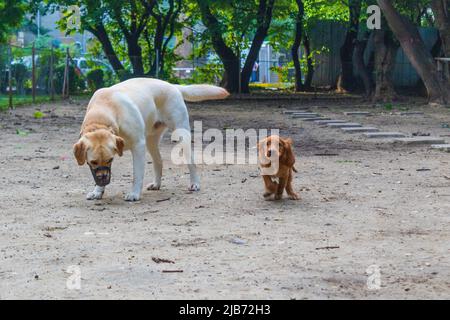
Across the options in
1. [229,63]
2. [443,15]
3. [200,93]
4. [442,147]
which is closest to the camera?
[200,93]

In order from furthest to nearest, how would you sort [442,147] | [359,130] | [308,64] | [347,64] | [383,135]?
[308,64] < [347,64] < [359,130] < [383,135] < [442,147]

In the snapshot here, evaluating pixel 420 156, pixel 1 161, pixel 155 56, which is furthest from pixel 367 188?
pixel 155 56

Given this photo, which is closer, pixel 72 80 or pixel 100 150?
pixel 100 150

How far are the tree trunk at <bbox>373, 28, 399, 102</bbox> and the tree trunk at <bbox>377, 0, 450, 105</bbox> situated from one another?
2.28m

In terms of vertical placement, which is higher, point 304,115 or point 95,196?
point 304,115

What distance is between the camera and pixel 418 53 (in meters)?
23.9

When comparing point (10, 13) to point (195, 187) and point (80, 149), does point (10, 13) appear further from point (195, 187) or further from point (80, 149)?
point (80, 149)

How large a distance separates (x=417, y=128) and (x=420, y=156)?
14.9 ft

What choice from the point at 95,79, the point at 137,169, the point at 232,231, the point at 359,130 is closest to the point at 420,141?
the point at 359,130

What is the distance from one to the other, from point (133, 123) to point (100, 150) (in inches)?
25.4

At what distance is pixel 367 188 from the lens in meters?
9.53

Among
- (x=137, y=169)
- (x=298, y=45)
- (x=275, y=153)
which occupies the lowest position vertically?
(x=137, y=169)

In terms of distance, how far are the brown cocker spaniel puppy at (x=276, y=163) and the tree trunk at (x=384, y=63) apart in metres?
18.4

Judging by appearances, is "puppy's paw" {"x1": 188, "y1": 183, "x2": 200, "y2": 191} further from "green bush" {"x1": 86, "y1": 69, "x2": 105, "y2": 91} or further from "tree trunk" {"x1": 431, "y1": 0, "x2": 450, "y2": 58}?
"green bush" {"x1": 86, "y1": 69, "x2": 105, "y2": 91}
